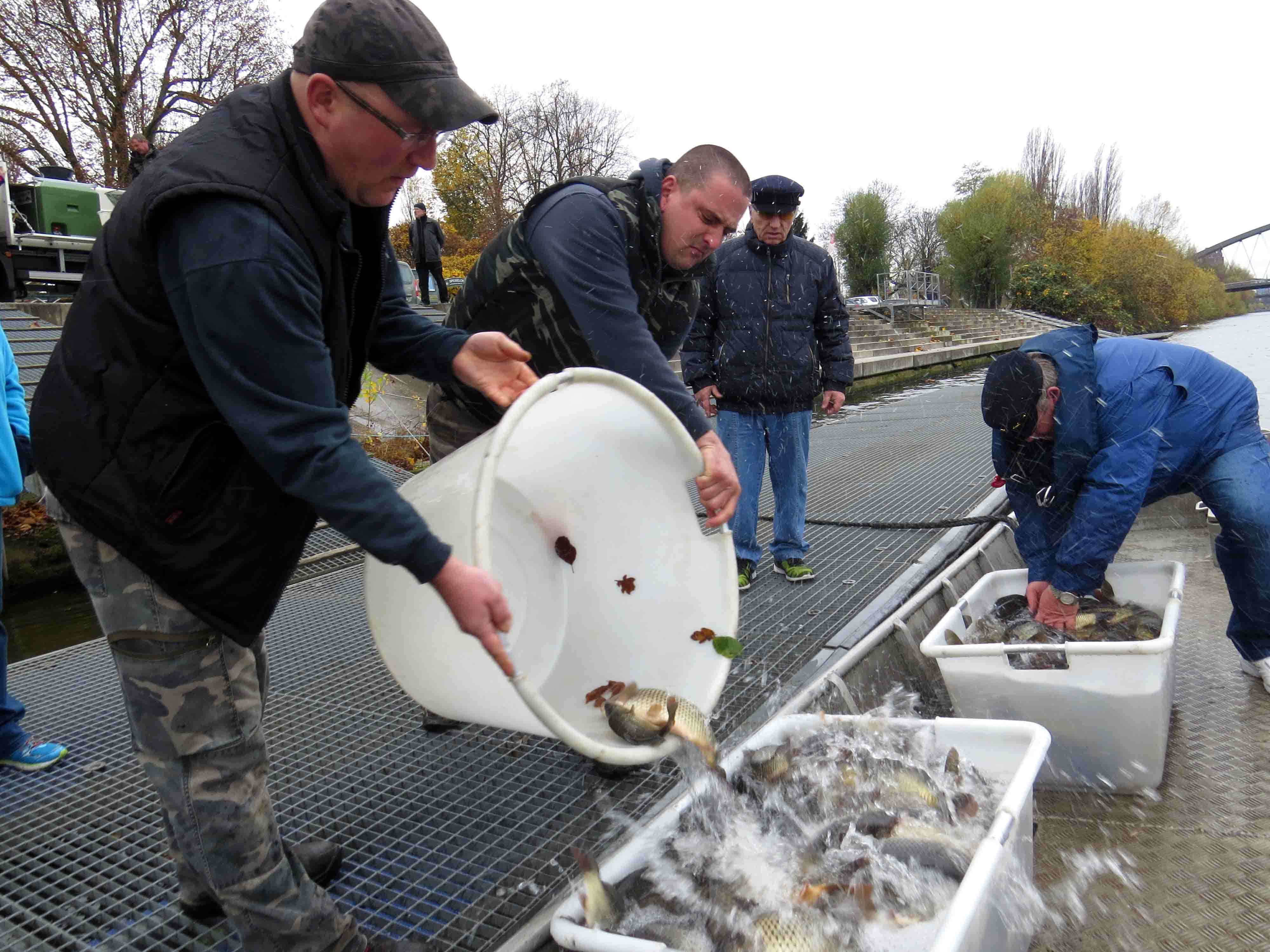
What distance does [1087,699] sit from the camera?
280 cm

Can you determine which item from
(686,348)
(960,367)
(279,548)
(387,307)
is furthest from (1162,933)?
(960,367)

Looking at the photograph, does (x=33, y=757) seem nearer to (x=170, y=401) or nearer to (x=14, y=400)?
(x=14, y=400)

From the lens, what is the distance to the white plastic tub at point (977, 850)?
165 centimetres

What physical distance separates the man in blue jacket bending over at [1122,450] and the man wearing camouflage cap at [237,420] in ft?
8.13

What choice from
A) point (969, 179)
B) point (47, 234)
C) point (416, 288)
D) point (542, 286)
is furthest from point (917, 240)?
point (542, 286)

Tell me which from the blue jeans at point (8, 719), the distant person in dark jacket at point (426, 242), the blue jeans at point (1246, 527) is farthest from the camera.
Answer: the distant person in dark jacket at point (426, 242)

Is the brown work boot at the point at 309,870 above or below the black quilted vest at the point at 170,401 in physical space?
below

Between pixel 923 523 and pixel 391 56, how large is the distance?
4.29 m

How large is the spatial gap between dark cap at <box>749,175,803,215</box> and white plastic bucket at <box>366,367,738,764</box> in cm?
241

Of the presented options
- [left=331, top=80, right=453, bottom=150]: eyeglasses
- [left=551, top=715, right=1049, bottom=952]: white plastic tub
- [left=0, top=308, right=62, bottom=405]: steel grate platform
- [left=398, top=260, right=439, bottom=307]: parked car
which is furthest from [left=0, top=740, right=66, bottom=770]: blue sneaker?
[left=398, top=260, right=439, bottom=307]: parked car

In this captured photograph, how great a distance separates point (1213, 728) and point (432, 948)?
300cm

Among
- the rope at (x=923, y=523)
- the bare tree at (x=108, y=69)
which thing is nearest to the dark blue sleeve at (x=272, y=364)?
the rope at (x=923, y=523)

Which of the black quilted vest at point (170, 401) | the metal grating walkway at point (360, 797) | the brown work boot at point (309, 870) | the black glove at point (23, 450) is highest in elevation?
the black quilted vest at point (170, 401)

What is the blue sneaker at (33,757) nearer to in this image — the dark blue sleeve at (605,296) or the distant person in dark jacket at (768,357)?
the dark blue sleeve at (605,296)
